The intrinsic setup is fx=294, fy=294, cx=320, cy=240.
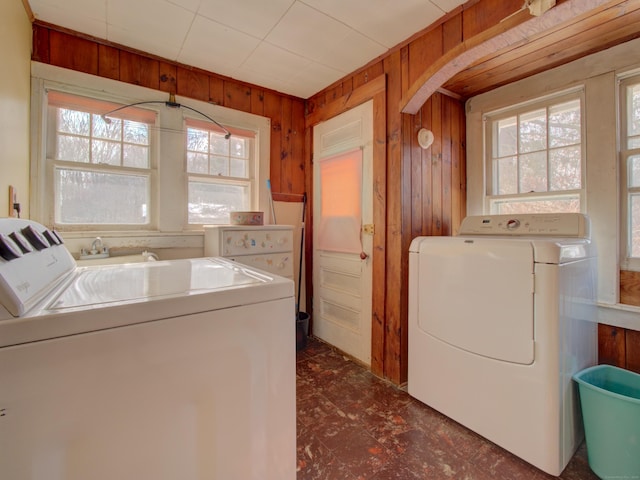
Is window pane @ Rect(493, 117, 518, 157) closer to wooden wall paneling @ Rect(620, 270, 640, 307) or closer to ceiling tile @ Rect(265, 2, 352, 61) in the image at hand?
wooden wall paneling @ Rect(620, 270, 640, 307)

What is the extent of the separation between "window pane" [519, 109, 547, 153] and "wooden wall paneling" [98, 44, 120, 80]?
128 inches

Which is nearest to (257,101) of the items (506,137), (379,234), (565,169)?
(379,234)

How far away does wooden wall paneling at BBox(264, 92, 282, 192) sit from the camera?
9.84 ft

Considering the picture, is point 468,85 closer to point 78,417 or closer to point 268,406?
point 268,406

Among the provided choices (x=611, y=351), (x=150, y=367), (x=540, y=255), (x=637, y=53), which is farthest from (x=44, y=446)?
(x=637, y=53)

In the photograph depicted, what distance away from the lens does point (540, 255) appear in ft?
4.58

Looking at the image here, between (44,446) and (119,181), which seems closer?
(44,446)

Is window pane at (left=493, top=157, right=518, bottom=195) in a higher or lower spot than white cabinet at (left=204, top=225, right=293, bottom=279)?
higher

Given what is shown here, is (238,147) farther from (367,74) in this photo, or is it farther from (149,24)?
(367,74)

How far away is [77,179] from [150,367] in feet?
7.16

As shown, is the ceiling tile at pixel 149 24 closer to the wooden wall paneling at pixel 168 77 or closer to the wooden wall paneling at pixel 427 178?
the wooden wall paneling at pixel 168 77

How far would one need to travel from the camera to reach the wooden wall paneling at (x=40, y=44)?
6.48ft

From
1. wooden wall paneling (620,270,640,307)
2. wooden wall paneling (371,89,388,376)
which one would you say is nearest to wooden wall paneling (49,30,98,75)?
wooden wall paneling (371,89,388,376)

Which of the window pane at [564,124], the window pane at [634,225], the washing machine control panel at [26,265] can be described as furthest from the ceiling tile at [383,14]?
the washing machine control panel at [26,265]
